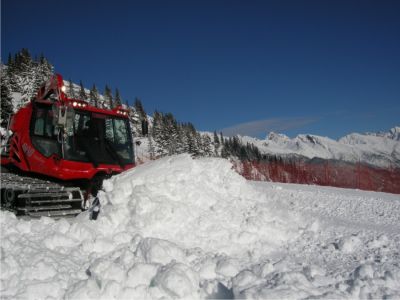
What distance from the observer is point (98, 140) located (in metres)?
8.98

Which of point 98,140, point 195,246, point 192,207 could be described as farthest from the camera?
point 98,140

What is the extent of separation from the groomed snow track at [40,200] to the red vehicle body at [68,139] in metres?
0.79

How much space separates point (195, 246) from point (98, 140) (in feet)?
14.4

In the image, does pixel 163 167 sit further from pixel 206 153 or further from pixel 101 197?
pixel 206 153

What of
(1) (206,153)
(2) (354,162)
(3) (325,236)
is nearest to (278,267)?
(3) (325,236)

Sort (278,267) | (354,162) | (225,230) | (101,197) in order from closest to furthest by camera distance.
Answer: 1. (278,267)
2. (225,230)
3. (101,197)
4. (354,162)

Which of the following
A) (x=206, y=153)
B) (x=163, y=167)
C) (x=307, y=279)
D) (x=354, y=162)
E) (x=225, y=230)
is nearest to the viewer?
(x=307, y=279)

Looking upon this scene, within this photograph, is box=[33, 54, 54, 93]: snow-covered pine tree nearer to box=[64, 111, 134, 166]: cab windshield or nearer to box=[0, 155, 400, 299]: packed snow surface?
box=[64, 111, 134, 166]: cab windshield

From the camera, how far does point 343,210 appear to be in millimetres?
8609

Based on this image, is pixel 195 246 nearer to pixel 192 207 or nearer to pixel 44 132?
pixel 192 207

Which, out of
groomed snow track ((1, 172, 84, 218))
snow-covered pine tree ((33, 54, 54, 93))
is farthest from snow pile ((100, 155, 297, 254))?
snow-covered pine tree ((33, 54, 54, 93))

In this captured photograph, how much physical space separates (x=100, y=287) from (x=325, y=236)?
3708mm

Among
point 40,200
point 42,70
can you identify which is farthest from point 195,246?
point 42,70

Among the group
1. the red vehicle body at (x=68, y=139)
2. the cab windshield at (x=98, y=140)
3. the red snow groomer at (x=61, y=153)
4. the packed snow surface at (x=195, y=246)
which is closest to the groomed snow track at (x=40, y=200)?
the red snow groomer at (x=61, y=153)
